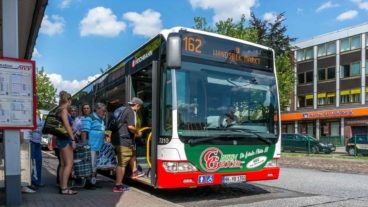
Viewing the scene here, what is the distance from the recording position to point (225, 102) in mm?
7590

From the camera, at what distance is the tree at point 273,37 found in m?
32.8

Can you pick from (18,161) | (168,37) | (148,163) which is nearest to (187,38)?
Answer: (168,37)

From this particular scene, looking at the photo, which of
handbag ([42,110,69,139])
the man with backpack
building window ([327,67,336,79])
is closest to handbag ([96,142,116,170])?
the man with backpack

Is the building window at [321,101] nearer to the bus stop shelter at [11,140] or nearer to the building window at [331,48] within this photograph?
the building window at [331,48]

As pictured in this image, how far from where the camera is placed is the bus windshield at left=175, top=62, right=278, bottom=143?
23.5 feet

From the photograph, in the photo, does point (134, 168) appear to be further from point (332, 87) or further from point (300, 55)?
point (300, 55)

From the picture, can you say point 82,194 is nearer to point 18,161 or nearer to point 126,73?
point 18,161

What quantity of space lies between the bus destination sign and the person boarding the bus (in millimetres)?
2361

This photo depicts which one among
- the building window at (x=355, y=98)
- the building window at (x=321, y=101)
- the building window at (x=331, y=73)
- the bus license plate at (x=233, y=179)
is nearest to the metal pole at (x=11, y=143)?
the bus license plate at (x=233, y=179)

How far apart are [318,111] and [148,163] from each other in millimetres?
41457

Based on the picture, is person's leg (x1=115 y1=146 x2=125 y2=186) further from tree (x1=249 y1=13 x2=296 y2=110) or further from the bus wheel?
tree (x1=249 y1=13 x2=296 y2=110)

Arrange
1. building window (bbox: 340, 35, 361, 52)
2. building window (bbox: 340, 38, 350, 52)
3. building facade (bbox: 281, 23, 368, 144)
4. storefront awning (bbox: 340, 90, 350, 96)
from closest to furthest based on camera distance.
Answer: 1. building facade (bbox: 281, 23, 368, 144)
2. building window (bbox: 340, 35, 361, 52)
3. storefront awning (bbox: 340, 90, 350, 96)
4. building window (bbox: 340, 38, 350, 52)

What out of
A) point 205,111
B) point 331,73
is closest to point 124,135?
point 205,111

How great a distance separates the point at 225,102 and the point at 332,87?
41059 mm
